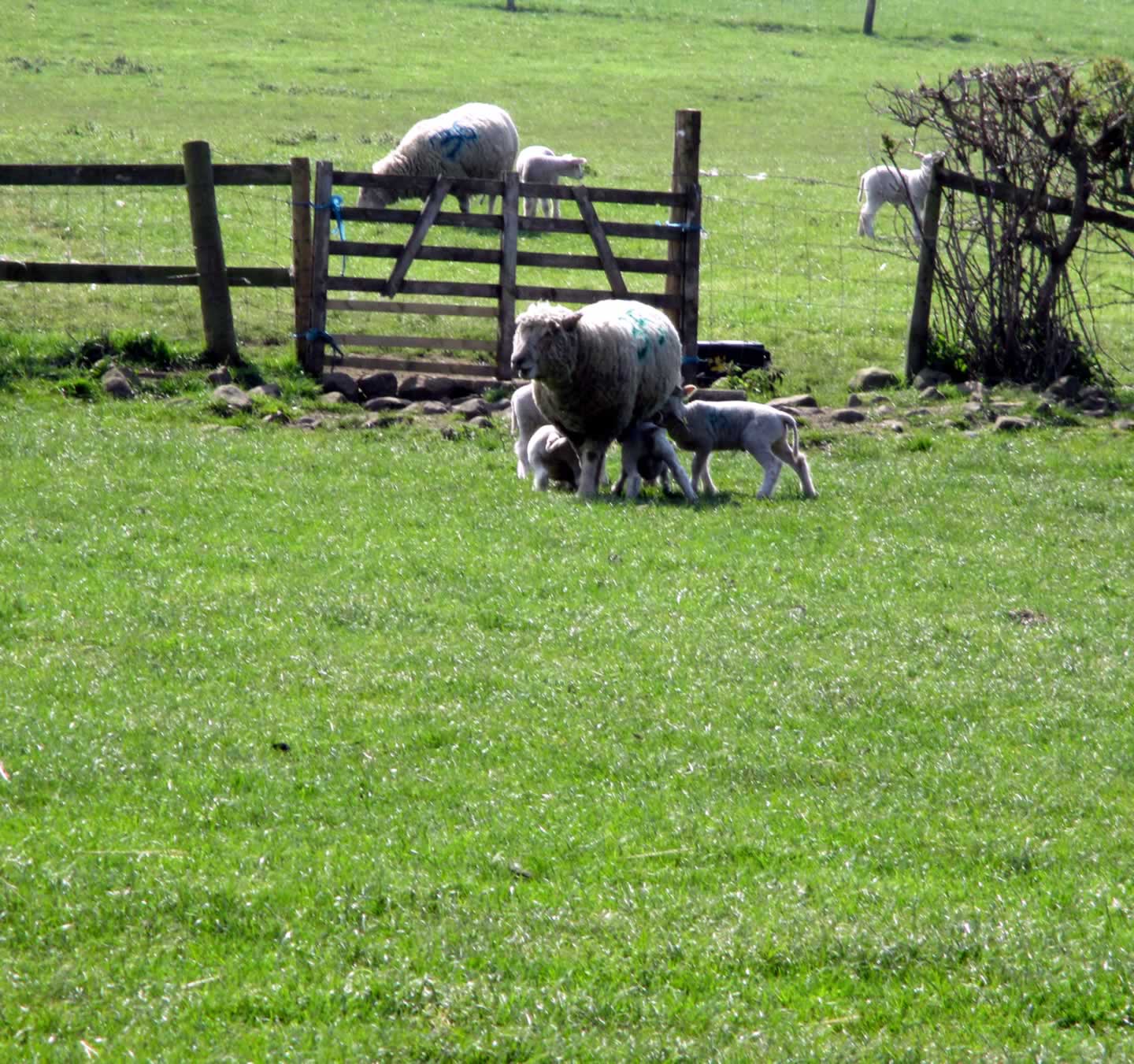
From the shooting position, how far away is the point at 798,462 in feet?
37.9

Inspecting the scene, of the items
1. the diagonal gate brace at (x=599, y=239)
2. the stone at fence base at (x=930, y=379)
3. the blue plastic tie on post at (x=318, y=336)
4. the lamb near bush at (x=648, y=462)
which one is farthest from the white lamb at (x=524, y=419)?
the stone at fence base at (x=930, y=379)

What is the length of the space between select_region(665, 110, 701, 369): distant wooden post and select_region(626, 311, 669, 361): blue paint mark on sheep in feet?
10.6

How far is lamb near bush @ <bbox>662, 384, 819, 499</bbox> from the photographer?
11461 millimetres

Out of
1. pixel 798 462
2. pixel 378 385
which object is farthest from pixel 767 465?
pixel 378 385

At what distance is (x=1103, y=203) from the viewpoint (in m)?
16.0

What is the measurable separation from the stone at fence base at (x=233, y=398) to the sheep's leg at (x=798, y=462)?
14.9ft

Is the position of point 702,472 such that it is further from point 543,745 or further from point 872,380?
point 543,745

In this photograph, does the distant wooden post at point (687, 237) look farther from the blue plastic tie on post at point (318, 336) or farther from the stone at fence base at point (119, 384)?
the stone at fence base at point (119, 384)

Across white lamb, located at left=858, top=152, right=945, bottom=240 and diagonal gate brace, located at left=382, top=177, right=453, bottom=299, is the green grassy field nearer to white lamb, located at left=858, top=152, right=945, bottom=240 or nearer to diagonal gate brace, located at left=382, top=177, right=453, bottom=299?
white lamb, located at left=858, top=152, right=945, bottom=240

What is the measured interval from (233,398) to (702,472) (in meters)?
4.15

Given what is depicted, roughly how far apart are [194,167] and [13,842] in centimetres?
1035

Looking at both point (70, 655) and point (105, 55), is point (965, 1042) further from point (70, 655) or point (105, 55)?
point (105, 55)

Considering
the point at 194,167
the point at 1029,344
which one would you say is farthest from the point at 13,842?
the point at 1029,344

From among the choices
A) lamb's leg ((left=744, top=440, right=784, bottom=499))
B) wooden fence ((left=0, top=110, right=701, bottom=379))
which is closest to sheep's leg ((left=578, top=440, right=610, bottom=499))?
lamb's leg ((left=744, top=440, right=784, bottom=499))
